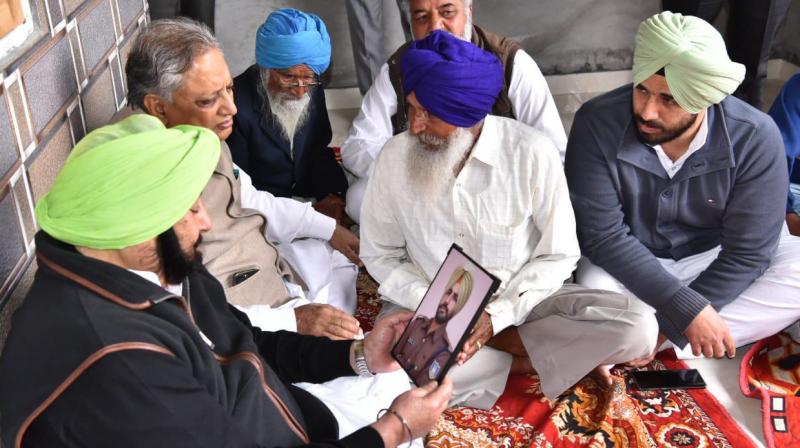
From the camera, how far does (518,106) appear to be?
3.67 metres

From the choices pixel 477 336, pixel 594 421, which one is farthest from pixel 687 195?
pixel 477 336

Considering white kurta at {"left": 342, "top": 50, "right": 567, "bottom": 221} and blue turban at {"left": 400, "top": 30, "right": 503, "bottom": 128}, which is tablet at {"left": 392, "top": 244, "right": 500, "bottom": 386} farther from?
white kurta at {"left": 342, "top": 50, "right": 567, "bottom": 221}

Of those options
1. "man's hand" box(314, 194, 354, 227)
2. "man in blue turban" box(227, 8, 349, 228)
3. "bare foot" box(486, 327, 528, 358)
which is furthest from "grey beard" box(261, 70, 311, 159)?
"bare foot" box(486, 327, 528, 358)

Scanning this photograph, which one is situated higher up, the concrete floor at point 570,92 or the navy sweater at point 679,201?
the navy sweater at point 679,201

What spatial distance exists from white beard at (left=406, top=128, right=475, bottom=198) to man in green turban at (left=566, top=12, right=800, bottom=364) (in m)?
0.59

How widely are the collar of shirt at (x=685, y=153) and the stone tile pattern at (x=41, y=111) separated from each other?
2.01 m

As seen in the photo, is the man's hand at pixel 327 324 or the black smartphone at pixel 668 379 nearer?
the man's hand at pixel 327 324

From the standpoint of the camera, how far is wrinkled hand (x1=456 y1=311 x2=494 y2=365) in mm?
2459

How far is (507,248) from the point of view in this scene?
8.61 feet

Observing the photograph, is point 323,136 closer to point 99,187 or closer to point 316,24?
point 316,24

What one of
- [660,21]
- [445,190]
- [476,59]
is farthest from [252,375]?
[660,21]

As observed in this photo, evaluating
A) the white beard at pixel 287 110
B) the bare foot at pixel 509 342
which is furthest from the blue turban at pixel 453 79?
the white beard at pixel 287 110

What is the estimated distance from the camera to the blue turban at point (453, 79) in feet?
8.13

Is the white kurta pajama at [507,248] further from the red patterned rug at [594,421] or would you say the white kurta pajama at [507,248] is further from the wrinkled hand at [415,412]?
the wrinkled hand at [415,412]
